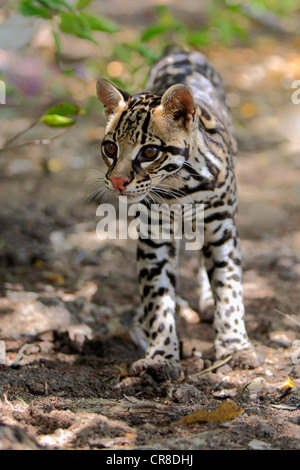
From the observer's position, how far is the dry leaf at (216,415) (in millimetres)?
3453

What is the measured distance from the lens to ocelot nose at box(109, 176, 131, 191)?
3.93 m

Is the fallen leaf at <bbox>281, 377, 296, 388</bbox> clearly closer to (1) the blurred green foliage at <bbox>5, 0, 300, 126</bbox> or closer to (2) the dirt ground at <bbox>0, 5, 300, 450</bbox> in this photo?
(2) the dirt ground at <bbox>0, 5, 300, 450</bbox>

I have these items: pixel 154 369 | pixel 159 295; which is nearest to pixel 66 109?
pixel 159 295

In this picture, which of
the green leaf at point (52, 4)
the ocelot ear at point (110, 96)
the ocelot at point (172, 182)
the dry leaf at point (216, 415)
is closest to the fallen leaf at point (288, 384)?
the ocelot at point (172, 182)

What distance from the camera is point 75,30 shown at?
5105mm

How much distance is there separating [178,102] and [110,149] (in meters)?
0.52

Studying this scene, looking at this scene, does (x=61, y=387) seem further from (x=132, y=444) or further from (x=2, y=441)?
(x=2, y=441)

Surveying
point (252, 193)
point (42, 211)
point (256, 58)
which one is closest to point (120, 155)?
point (42, 211)

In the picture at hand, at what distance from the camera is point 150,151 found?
4.02 meters

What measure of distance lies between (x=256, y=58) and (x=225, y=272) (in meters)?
9.14
